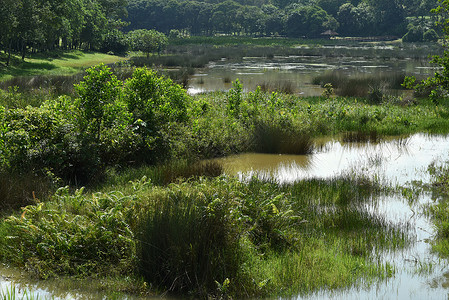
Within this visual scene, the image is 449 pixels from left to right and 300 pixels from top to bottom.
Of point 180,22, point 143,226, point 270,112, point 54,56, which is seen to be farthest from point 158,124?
point 180,22

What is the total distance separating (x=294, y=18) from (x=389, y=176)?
4496 inches

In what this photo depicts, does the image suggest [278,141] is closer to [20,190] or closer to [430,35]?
[20,190]

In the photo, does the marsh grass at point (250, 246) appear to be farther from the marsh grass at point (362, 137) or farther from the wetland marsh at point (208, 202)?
the marsh grass at point (362, 137)

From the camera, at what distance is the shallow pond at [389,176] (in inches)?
196

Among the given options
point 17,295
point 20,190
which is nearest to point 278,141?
point 20,190

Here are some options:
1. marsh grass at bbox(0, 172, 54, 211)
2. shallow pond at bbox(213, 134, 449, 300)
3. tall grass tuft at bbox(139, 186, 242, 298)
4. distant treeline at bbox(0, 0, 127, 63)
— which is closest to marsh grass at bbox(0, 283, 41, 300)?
tall grass tuft at bbox(139, 186, 242, 298)

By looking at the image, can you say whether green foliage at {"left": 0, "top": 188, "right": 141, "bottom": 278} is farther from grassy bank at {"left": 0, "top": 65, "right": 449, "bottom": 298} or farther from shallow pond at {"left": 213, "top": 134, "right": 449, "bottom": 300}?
shallow pond at {"left": 213, "top": 134, "right": 449, "bottom": 300}

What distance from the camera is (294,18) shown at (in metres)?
118

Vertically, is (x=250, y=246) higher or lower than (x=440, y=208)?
higher

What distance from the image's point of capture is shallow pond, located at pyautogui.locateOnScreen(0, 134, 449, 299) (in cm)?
498

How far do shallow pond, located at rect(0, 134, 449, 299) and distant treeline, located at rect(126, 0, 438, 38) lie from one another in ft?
306

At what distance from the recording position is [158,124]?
35.7ft

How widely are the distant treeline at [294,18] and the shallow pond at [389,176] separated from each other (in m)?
93.3

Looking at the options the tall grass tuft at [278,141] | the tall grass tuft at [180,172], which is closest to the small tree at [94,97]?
the tall grass tuft at [180,172]
